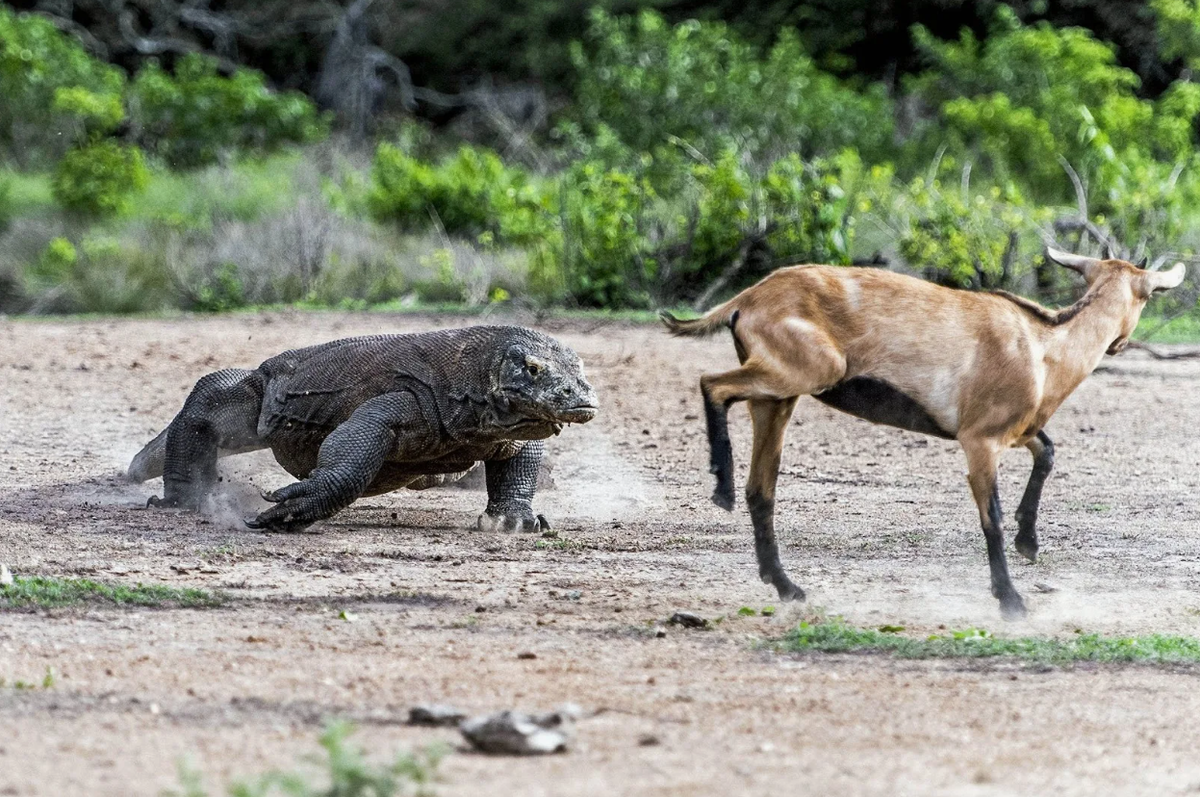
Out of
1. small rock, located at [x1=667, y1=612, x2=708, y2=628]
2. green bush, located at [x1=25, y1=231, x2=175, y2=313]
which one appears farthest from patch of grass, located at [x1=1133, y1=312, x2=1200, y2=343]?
green bush, located at [x1=25, y1=231, x2=175, y2=313]

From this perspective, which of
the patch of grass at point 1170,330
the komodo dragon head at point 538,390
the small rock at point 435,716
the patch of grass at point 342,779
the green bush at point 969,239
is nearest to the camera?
the patch of grass at point 342,779

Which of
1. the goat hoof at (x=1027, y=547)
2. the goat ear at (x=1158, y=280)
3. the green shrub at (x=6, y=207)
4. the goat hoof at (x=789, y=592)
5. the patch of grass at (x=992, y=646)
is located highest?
the goat ear at (x=1158, y=280)

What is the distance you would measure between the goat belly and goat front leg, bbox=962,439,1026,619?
14cm

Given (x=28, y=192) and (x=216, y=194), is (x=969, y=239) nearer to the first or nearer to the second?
(x=216, y=194)

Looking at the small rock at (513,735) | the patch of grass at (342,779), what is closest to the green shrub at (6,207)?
the small rock at (513,735)

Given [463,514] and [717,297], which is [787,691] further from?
[717,297]

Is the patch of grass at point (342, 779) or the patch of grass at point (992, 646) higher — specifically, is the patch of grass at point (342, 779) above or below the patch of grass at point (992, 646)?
above

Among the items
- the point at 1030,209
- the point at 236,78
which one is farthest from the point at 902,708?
the point at 236,78

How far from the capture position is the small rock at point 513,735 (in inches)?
181

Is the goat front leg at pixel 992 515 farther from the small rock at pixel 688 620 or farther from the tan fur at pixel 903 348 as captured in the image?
the small rock at pixel 688 620

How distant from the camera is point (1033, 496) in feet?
25.0

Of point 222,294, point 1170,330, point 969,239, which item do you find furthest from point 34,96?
point 1170,330

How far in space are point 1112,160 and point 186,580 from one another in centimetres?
1309

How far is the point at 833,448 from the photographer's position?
444 inches
